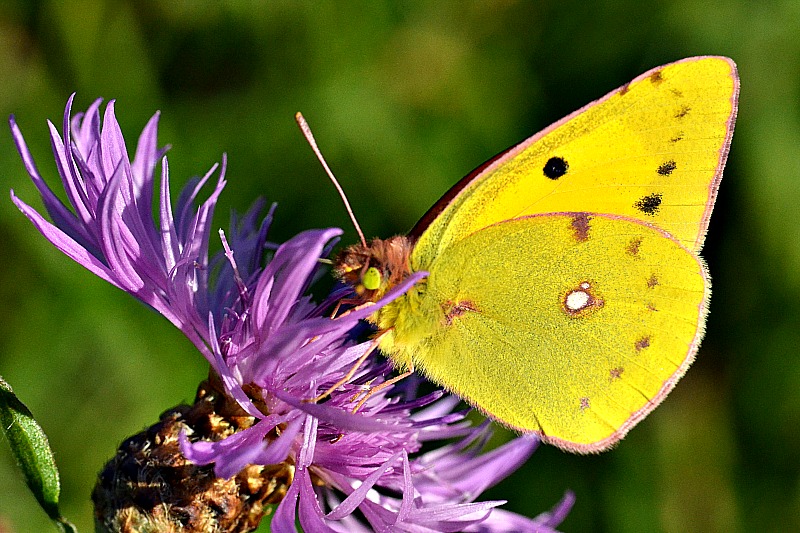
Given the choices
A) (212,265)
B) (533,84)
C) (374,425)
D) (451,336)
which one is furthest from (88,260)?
(533,84)

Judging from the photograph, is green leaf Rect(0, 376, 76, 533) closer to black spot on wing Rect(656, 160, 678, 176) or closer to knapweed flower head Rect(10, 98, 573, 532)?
knapweed flower head Rect(10, 98, 573, 532)

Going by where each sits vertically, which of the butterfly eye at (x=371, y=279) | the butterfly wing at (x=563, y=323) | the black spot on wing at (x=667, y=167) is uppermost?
the butterfly eye at (x=371, y=279)

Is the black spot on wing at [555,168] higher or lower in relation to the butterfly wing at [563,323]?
higher

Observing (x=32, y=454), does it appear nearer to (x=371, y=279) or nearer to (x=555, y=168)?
(x=371, y=279)

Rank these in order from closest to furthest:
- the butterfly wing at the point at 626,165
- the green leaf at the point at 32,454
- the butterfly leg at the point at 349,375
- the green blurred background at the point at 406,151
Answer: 1. the green leaf at the point at 32,454
2. the butterfly leg at the point at 349,375
3. the butterfly wing at the point at 626,165
4. the green blurred background at the point at 406,151

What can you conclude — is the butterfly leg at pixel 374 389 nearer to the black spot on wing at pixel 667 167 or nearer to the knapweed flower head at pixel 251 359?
the knapweed flower head at pixel 251 359

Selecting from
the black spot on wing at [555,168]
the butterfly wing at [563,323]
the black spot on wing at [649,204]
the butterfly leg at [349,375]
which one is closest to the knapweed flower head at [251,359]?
the butterfly leg at [349,375]

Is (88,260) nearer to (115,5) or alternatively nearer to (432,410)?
(432,410)
